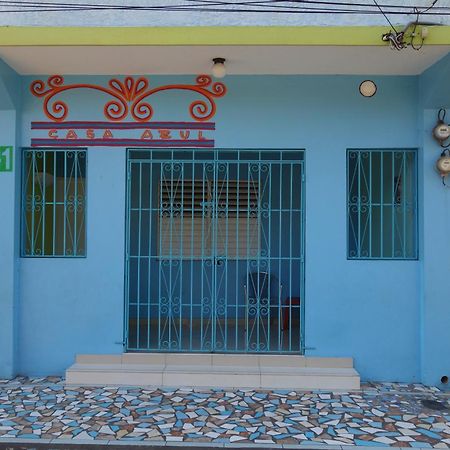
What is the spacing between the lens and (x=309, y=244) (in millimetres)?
5480

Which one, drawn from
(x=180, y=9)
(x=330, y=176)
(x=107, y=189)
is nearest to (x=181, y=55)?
(x=180, y=9)

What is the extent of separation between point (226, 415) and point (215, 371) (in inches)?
33.6

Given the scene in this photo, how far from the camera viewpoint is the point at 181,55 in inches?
197

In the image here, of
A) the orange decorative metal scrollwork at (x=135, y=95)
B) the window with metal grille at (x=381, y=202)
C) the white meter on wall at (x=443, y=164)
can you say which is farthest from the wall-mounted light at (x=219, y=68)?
the white meter on wall at (x=443, y=164)

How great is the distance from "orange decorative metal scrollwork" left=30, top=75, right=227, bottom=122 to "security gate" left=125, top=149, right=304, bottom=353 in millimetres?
433

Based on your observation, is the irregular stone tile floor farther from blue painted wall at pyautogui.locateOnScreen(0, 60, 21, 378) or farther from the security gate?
the security gate

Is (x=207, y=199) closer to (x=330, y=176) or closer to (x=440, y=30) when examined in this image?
(x=330, y=176)

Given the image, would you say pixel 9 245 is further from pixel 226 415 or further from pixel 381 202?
pixel 381 202

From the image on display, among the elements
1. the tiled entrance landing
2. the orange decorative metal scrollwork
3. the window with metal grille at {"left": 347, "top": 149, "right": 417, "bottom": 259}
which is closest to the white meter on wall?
the window with metal grille at {"left": 347, "top": 149, "right": 417, "bottom": 259}

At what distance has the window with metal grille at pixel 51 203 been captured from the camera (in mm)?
5660

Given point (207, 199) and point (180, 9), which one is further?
point (207, 199)

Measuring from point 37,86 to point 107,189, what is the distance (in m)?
1.40

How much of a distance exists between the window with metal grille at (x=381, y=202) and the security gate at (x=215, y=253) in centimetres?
61

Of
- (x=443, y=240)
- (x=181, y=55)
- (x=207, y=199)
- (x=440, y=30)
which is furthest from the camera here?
(x=207, y=199)
